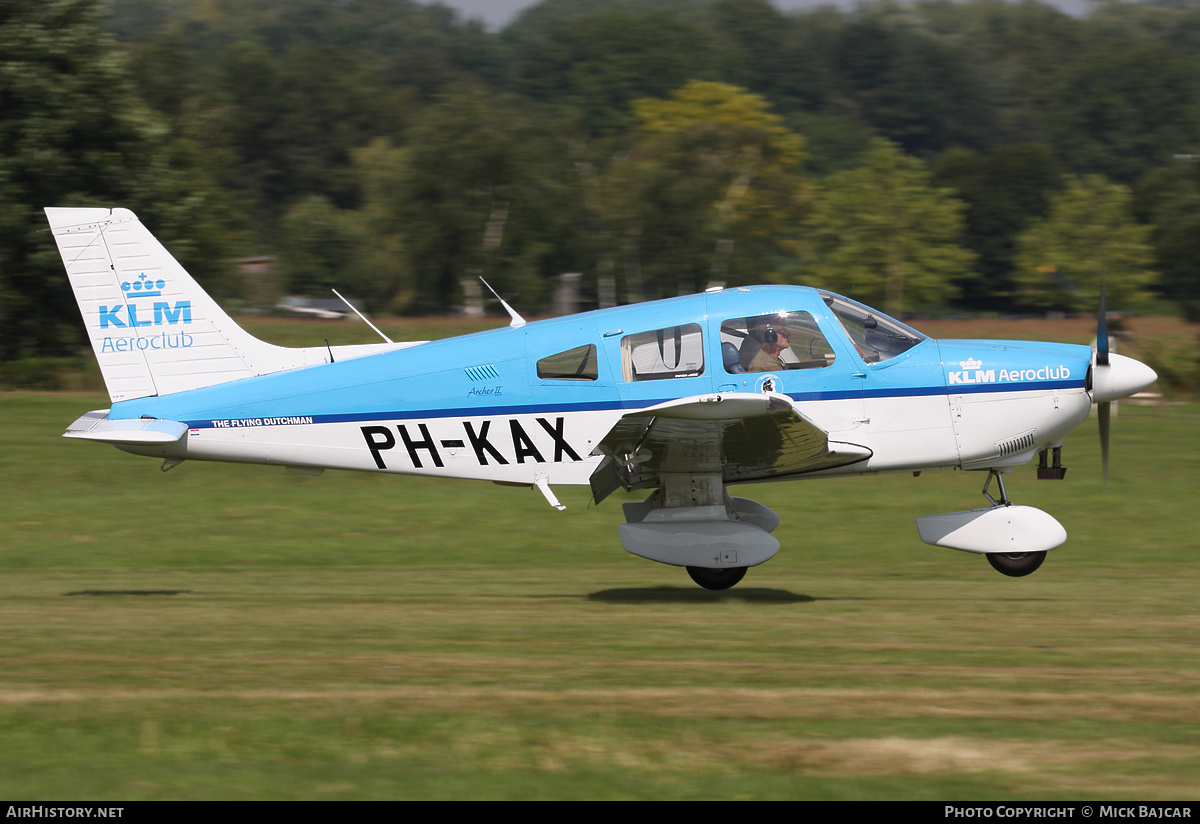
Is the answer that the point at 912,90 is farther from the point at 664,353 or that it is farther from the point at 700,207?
the point at 664,353

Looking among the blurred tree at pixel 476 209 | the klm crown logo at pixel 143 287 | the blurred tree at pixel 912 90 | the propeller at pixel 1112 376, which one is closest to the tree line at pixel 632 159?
the blurred tree at pixel 476 209

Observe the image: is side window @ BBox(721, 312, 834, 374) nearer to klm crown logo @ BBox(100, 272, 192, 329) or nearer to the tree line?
klm crown logo @ BBox(100, 272, 192, 329)

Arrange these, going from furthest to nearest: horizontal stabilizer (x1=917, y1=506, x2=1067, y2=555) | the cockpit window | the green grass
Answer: horizontal stabilizer (x1=917, y1=506, x2=1067, y2=555) < the cockpit window < the green grass

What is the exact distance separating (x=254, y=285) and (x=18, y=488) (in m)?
47.7

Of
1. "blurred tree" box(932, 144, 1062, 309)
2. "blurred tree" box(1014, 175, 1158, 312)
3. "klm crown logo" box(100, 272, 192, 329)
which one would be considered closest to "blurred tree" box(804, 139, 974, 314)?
"blurred tree" box(1014, 175, 1158, 312)

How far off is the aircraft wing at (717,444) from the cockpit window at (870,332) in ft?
2.38

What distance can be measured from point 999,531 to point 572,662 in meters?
3.92

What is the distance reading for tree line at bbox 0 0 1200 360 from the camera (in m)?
26.9

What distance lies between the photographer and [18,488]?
15516 mm

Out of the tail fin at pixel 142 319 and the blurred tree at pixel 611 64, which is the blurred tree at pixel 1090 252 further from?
the tail fin at pixel 142 319

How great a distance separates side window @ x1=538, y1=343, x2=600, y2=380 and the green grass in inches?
66.6

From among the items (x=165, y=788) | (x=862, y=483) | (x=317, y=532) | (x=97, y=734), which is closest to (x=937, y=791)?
(x=165, y=788)

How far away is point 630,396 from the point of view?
924cm

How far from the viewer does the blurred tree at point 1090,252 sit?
61.0 m
